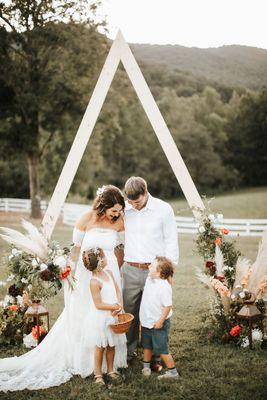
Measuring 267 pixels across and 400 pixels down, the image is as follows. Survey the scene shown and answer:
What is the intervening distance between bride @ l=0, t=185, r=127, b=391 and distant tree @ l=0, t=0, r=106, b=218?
617 inches

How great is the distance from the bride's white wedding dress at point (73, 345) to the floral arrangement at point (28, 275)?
23cm

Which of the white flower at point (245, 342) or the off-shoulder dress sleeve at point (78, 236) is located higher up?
the off-shoulder dress sleeve at point (78, 236)

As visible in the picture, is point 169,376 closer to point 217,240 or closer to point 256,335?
point 256,335

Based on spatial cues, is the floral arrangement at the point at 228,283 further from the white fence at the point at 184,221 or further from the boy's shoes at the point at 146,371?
the white fence at the point at 184,221

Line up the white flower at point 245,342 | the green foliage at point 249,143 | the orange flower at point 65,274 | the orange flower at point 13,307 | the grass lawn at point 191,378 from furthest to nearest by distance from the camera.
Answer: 1. the green foliage at point 249,143
2. the orange flower at point 13,307
3. the white flower at point 245,342
4. the orange flower at point 65,274
5. the grass lawn at point 191,378

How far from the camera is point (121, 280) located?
5.60m

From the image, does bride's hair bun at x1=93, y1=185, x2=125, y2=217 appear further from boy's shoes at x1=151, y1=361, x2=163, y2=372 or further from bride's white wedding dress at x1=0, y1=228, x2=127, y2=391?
boy's shoes at x1=151, y1=361, x2=163, y2=372

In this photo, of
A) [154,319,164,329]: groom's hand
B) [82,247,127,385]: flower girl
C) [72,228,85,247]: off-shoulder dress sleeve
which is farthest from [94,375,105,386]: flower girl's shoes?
[72,228,85,247]: off-shoulder dress sleeve

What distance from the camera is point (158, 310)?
5.11 meters

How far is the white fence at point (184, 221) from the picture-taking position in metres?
17.6

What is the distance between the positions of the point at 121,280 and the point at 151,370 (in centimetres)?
105

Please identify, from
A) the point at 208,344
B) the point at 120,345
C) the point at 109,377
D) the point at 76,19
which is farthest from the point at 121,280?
the point at 76,19

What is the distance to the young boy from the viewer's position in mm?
4977

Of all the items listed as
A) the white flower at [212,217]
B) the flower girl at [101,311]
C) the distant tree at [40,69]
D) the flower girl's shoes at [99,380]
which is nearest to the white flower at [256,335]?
the white flower at [212,217]
